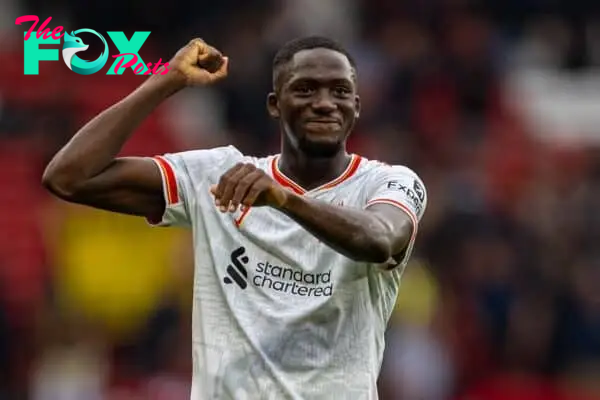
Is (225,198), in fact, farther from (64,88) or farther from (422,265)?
(64,88)

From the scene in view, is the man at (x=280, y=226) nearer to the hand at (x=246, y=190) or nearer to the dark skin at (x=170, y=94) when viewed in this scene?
the dark skin at (x=170, y=94)

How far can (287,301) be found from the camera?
545 cm

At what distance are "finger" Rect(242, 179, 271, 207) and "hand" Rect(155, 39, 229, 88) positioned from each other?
1028mm

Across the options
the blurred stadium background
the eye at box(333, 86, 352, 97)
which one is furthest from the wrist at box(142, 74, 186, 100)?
the blurred stadium background

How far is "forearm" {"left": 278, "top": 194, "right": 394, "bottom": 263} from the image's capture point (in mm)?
4836

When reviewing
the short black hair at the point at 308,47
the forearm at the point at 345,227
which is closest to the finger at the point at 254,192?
the forearm at the point at 345,227

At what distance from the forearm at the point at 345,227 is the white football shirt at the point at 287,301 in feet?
1.12

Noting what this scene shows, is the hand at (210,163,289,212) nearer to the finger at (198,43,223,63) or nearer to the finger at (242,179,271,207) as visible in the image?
the finger at (242,179,271,207)

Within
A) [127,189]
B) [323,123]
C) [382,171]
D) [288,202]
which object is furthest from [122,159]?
[288,202]

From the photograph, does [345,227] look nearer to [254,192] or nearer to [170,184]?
[254,192]

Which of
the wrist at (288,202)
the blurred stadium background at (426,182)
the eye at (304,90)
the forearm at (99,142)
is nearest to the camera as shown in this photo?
the wrist at (288,202)

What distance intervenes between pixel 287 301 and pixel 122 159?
810mm

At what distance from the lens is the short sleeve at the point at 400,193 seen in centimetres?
538

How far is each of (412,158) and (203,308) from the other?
759 cm
